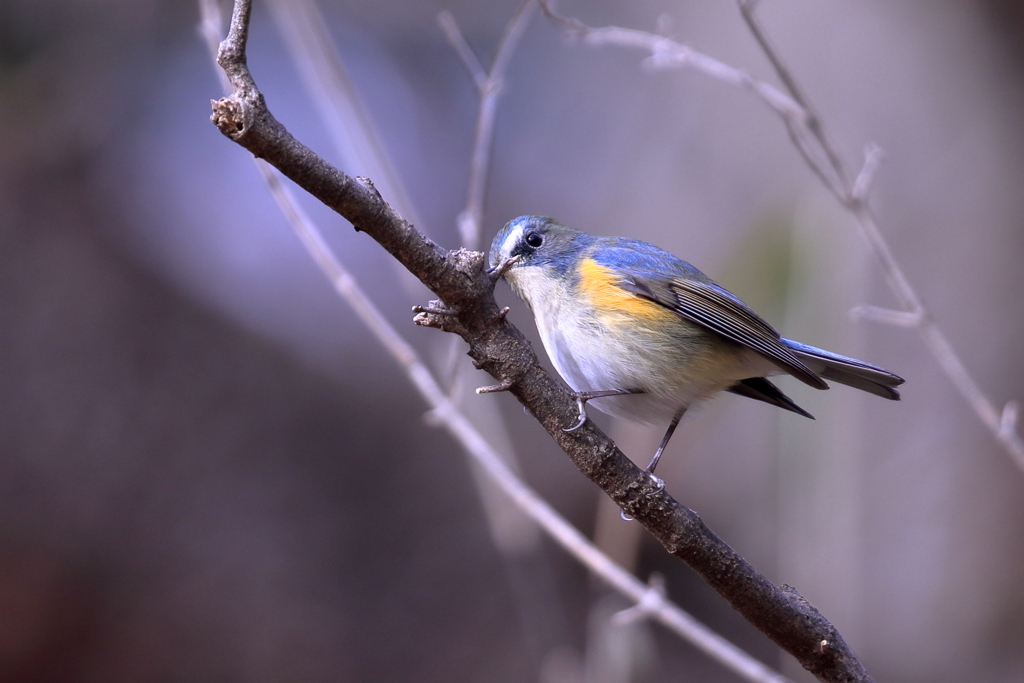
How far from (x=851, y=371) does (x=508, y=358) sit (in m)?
1.42

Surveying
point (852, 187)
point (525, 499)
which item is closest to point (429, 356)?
point (525, 499)

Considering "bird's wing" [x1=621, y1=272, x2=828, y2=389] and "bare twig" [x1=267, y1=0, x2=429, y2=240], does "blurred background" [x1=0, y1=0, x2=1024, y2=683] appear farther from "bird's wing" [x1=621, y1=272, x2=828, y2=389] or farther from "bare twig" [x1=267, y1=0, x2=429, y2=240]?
"bare twig" [x1=267, y1=0, x2=429, y2=240]

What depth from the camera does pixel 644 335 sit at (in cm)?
231

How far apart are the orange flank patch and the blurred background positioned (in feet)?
4.78

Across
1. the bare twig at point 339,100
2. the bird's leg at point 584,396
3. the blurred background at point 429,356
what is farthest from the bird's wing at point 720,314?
the blurred background at point 429,356

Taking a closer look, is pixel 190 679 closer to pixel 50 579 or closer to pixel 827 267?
pixel 50 579

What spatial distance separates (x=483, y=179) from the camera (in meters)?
2.76

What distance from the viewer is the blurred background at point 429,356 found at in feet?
13.9

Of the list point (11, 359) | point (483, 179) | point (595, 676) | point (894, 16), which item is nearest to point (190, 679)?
point (11, 359)

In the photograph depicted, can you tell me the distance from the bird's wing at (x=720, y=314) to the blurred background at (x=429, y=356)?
1320 mm

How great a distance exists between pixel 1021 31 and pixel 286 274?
540cm

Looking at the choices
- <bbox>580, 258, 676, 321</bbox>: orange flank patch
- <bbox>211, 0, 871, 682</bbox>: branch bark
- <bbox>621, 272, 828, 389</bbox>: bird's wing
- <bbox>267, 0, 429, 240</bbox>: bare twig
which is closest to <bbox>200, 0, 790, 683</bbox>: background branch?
<bbox>267, 0, 429, 240</bbox>: bare twig

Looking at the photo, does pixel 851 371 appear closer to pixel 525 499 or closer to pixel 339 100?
pixel 525 499

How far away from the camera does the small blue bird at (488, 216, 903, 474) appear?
91.0 inches
